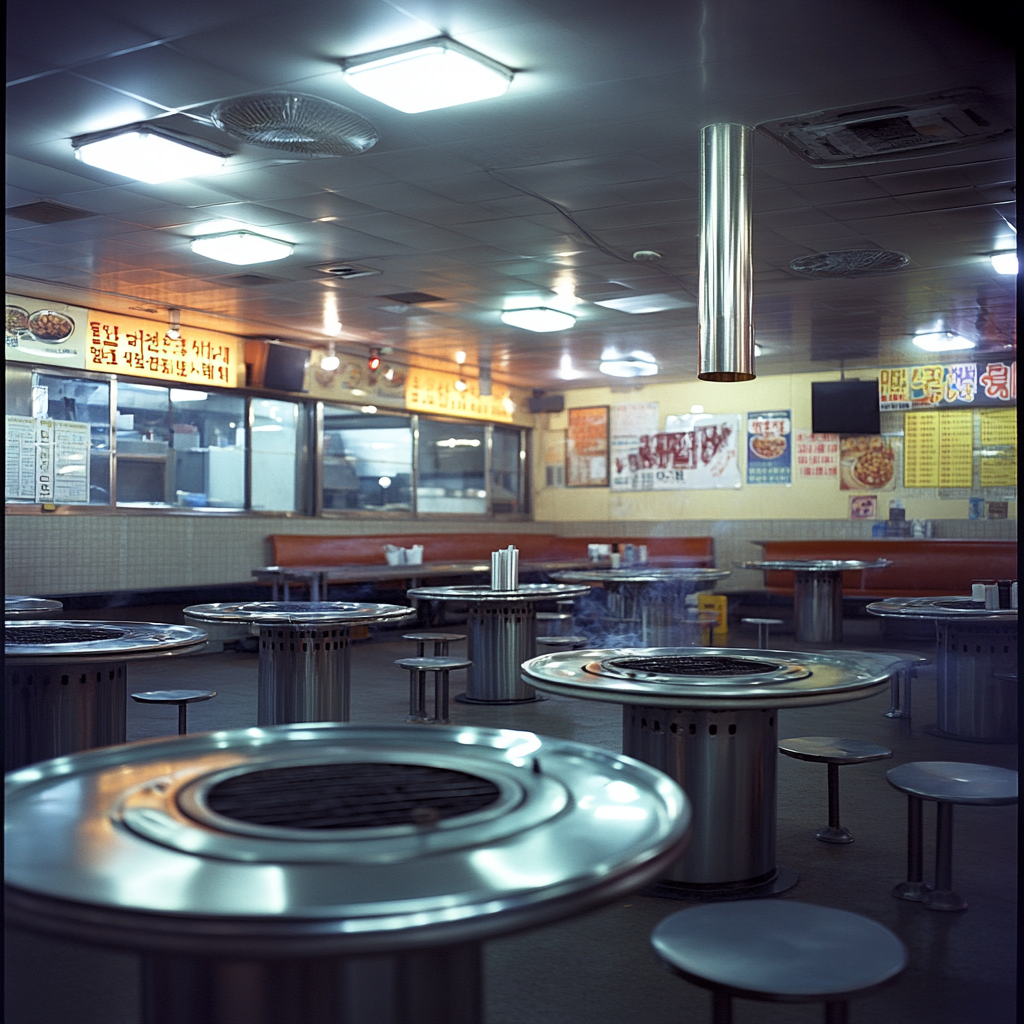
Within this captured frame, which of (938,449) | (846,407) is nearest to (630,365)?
(846,407)

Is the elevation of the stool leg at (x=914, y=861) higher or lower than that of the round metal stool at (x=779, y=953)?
lower

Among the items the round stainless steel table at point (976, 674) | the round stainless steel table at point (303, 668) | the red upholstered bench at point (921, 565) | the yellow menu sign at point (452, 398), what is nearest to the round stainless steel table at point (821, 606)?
the red upholstered bench at point (921, 565)

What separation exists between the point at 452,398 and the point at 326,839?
12.0 metres

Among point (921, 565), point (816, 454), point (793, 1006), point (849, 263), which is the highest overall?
point (849, 263)

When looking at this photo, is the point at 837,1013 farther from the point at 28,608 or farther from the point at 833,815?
the point at 28,608

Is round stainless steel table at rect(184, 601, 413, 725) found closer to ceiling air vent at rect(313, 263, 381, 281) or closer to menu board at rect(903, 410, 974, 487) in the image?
ceiling air vent at rect(313, 263, 381, 281)

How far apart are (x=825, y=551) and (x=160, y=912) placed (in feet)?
39.0

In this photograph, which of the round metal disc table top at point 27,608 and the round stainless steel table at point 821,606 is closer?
the round metal disc table top at point 27,608

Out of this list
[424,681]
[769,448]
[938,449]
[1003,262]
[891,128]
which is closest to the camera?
[891,128]

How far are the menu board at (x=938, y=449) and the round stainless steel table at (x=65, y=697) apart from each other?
10324 millimetres

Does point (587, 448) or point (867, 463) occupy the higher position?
point (587, 448)

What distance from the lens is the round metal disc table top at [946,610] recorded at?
18.1 ft

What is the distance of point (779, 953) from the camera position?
1887 mm

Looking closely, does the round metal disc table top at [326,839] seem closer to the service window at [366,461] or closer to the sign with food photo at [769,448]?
the service window at [366,461]
